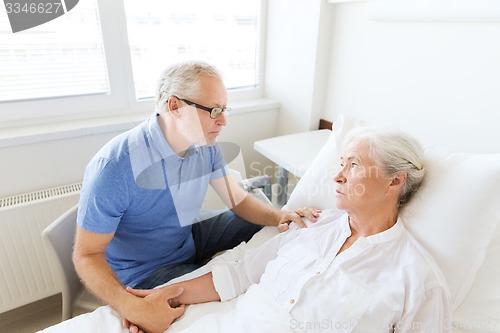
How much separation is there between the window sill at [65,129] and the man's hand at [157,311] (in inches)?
37.1

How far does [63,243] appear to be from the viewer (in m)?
1.21

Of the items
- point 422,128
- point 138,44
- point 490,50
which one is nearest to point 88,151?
point 138,44

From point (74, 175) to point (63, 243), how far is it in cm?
64

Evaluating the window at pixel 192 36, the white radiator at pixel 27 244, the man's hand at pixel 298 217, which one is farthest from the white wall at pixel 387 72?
the white radiator at pixel 27 244

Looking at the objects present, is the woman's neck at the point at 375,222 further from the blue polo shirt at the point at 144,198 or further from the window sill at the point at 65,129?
the window sill at the point at 65,129

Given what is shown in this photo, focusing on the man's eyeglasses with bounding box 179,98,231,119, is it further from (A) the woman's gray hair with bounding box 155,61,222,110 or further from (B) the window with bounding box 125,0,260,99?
(B) the window with bounding box 125,0,260,99

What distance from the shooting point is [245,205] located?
150 centimetres

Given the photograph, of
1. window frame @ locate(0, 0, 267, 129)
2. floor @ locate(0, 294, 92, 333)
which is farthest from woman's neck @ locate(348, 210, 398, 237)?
floor @ locate(0, 294, 92, 333)

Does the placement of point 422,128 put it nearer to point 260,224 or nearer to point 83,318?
point 260,224

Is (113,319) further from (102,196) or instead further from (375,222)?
(375,222)

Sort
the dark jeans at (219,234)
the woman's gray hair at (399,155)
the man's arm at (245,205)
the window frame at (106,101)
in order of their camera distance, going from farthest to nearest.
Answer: the window frame at (106,101)
the dark jeans at (219,234)
the man's arm at (245,205)
the woman's gray hair at (399,155)

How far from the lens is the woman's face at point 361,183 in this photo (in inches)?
39.9

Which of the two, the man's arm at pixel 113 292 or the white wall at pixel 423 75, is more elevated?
the white wall at pixel 423 75

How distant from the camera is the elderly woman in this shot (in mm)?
898
